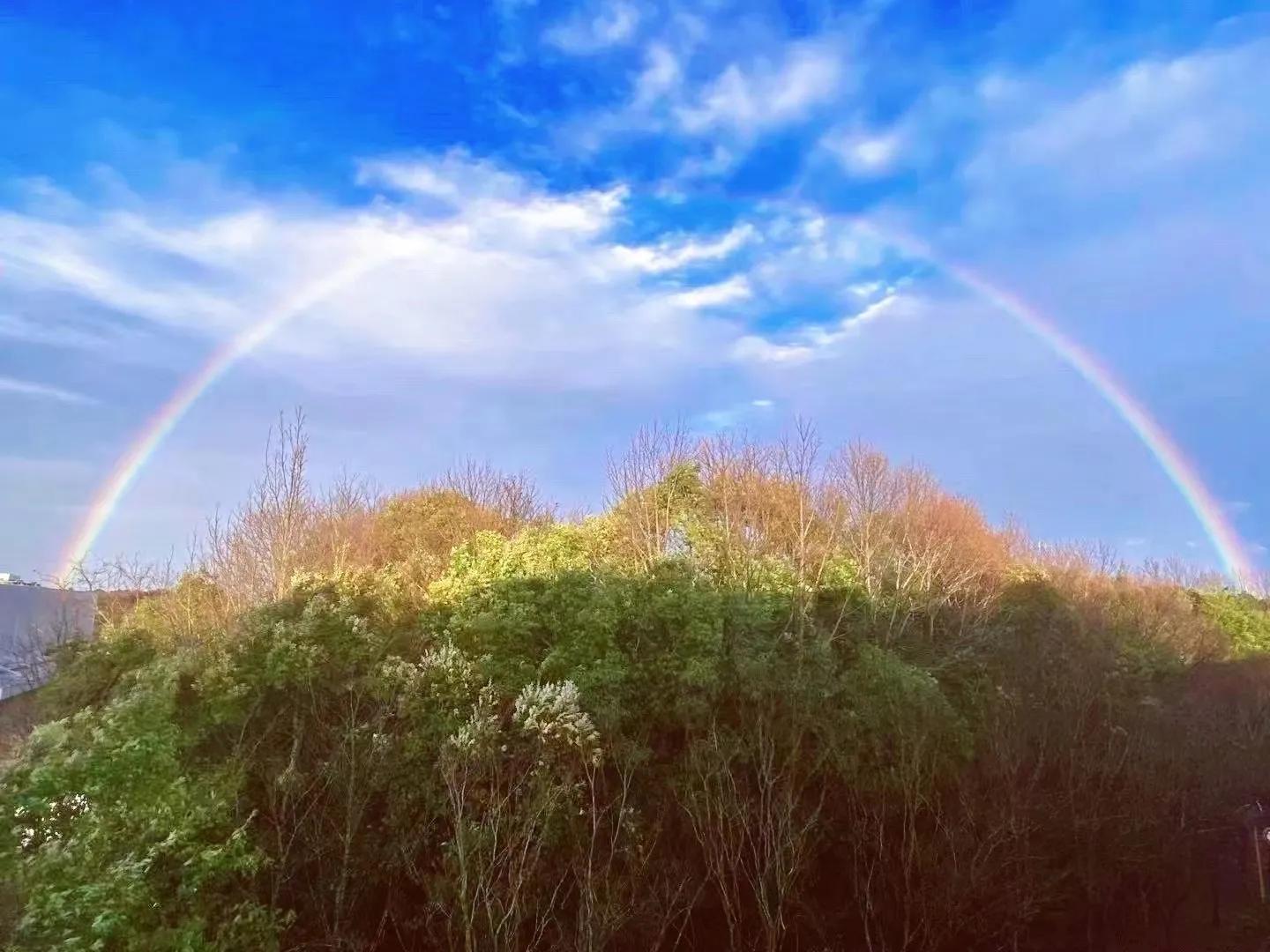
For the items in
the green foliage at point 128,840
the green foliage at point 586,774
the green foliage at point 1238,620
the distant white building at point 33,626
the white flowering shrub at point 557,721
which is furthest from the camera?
the green foliage at point 1238,620

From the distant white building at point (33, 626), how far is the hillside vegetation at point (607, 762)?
3813 mm

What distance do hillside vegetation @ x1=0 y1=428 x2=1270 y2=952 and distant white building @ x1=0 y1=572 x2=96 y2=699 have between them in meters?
3.81

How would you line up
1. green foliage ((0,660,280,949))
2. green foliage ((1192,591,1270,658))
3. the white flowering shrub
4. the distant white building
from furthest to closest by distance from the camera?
green foliage ((1192,591,1270,658))
the distant white building
the white flowering shrub
green foliage ((0,660,280,949))

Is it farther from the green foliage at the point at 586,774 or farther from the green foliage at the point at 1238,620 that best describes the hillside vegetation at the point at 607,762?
the green foliage at the point at 1238,620

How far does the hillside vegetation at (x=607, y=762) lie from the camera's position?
42.9 feet

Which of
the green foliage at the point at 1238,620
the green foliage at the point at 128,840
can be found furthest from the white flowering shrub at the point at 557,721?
the green foliage at the point at 1238,620

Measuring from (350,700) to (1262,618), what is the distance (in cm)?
4444

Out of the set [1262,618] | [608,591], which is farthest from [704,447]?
[1262,618]

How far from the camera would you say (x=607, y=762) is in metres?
17.6

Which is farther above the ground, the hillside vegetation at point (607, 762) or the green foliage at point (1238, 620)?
the green foliage at point (1238, 620)

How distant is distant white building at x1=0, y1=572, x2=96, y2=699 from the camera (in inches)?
880

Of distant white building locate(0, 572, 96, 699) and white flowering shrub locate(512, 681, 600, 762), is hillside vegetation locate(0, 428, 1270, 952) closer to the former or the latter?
white flowering shrub locate(512, 681, 600, 762)

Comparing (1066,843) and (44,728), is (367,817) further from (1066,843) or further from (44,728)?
(1066,843)

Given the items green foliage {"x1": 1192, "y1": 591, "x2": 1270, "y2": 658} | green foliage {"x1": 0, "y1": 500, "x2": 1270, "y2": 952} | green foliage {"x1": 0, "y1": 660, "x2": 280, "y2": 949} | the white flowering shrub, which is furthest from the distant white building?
green foliage {"x1": 1192, "y1": 591, "x2": 1270, "y2": 658}
